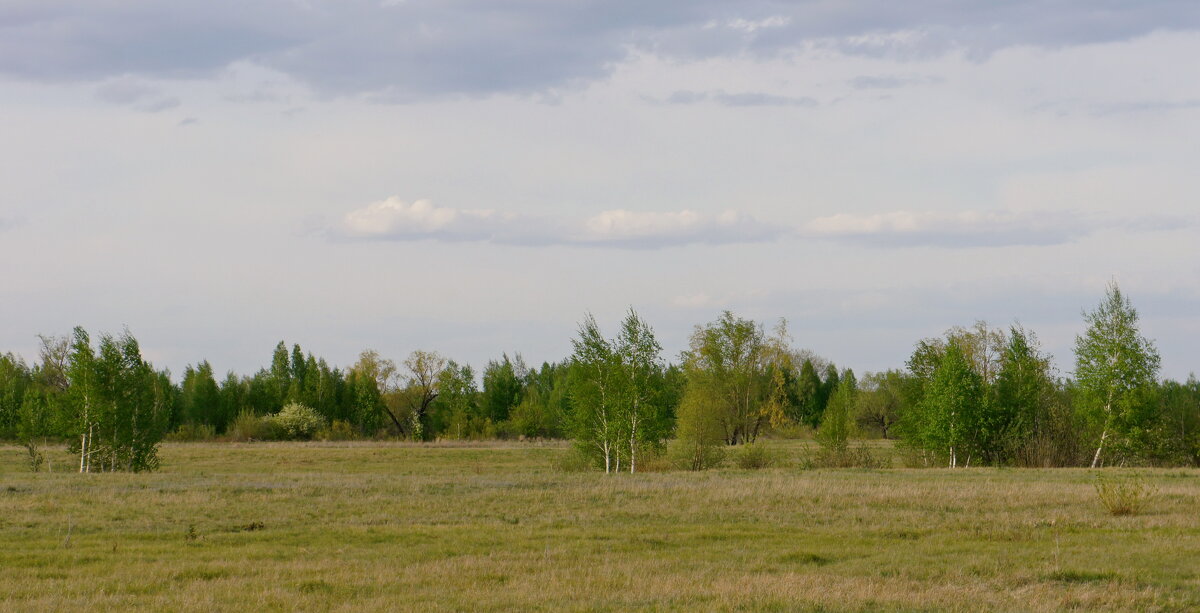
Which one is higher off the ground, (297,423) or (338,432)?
(297,423)

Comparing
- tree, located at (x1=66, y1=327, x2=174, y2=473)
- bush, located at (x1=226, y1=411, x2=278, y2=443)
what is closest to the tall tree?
tree, located at (x1=66, y1=327, x2=174, y2=473)

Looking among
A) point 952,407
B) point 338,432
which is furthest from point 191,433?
point 952,407

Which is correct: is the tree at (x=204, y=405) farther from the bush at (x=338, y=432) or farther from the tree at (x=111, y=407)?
the tree at (x=111, y=407)

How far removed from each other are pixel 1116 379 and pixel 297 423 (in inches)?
2761

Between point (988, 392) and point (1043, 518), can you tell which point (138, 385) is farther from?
point (988, 392)

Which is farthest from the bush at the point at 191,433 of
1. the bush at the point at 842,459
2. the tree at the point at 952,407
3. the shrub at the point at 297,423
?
the tree at the point at 952,407

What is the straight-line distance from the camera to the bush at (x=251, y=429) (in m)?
94.6

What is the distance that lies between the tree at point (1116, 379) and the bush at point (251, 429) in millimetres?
69305

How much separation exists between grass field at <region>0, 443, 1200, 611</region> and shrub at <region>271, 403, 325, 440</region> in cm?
5814

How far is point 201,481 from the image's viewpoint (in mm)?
36031

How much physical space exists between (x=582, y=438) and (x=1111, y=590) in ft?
115

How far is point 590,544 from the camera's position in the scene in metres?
21.5

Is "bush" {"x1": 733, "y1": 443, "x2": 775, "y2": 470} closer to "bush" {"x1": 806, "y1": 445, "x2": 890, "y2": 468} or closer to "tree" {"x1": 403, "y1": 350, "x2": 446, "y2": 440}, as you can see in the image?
"bush" {"x1": 806, "y1": 445, "x2": 890, "y2": 468}

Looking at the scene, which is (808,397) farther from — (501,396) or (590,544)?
(590,544)
